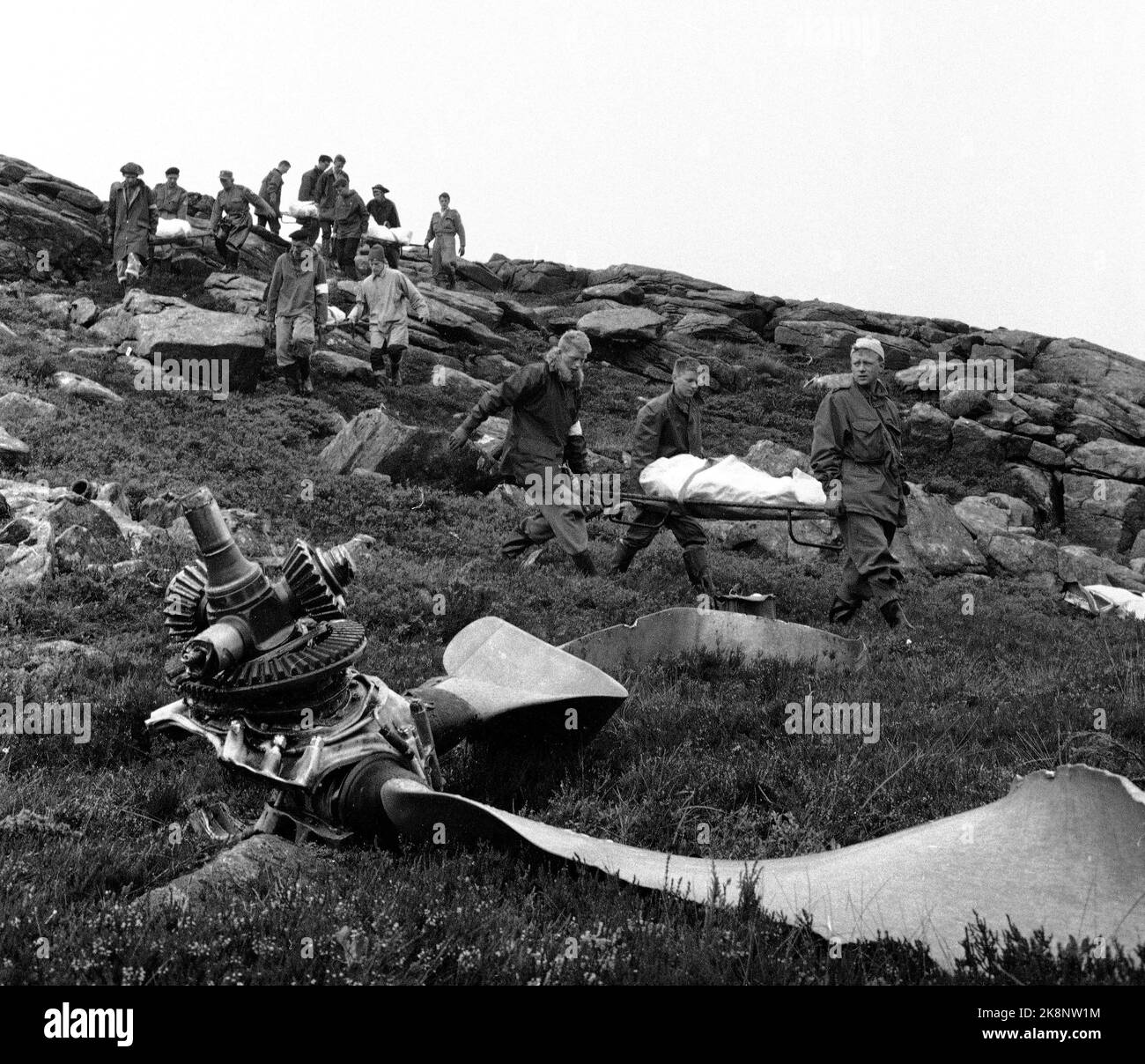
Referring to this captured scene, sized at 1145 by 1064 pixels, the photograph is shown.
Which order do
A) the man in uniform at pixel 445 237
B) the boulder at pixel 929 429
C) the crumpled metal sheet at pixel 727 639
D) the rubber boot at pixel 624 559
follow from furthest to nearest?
the man in uniform at pixel 445 237 → the boulder at pixel 929 429 → the rubber boot at pixel 624 559 → the crumpled metal sheet at pixel 727 639

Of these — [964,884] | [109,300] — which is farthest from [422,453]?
[109,300]

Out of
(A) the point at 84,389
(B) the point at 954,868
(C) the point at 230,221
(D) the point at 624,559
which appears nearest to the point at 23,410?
(A) the point at 84,389

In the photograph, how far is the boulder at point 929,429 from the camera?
102ft

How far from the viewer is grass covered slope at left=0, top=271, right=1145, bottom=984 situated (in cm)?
307

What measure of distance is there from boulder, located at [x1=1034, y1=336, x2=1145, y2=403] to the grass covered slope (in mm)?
31843

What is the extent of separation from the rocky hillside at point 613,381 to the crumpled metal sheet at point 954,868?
680 centimetres

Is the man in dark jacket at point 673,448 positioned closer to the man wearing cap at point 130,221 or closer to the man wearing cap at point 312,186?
the man wearing cap at point 130,221

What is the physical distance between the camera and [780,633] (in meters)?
7.94

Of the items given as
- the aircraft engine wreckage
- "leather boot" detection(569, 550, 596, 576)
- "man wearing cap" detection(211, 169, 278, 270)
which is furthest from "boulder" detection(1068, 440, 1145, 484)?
the aircraft engine wreckage

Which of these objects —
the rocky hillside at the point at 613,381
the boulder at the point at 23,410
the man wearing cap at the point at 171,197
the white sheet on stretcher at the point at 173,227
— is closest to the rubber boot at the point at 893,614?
the rocky hillside at the point at 613,381

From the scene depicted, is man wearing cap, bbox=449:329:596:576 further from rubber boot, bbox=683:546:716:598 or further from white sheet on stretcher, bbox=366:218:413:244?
white sheet on stretcher, bbox=366:218:413:244

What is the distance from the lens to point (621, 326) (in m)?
37.9

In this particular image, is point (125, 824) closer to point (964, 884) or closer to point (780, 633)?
point (964, 884)

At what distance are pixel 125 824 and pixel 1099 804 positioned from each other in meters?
4.06
